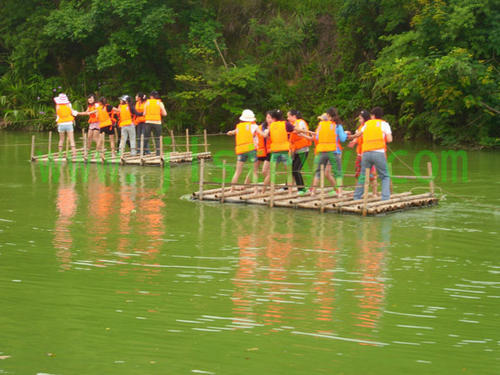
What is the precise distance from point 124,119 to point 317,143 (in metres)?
A: 8.86

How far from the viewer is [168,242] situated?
12.5 m

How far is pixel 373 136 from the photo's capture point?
14906mm

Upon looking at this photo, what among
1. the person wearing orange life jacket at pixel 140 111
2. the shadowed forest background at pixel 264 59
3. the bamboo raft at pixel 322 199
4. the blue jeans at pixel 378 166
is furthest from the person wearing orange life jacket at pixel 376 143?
the shadowed forest background at pixel 264 59

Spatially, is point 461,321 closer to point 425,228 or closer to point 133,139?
point 425,228

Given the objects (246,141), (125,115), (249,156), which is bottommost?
(249,156)

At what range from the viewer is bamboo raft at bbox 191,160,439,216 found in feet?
48.9

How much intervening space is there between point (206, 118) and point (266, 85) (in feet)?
9.06

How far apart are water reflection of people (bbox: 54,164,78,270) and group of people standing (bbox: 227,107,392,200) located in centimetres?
312

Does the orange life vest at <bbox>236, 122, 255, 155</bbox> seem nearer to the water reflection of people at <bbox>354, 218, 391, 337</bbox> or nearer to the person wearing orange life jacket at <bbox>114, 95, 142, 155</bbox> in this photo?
the water reflection of people at <bbox>354, 218, 391, 337</bbox>

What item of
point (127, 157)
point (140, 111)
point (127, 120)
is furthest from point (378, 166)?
point (127, 120)

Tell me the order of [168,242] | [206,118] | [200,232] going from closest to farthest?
[168,242] → [200,232] → [206,118]

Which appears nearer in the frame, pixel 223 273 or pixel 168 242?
pixel 223 273

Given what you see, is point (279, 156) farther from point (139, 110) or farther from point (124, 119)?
point (124, 119)

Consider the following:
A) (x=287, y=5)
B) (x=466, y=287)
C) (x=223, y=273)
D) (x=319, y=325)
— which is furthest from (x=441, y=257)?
(x=287, y=5)
